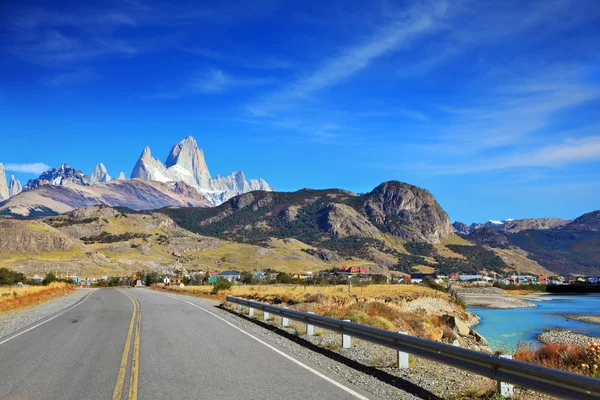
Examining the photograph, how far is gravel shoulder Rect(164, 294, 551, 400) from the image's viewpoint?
345 inches

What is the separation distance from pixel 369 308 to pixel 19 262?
14411cm

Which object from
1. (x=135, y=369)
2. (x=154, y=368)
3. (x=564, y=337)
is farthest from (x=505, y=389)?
(x=564, y=337)

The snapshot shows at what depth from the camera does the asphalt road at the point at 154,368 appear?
8281mm

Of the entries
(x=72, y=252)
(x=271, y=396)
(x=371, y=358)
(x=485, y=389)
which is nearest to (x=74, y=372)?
(x=271, y=396)

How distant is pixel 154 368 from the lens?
33.7 ft

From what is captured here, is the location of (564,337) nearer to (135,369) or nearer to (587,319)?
(587,319)

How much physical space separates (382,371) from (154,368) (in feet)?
16.2

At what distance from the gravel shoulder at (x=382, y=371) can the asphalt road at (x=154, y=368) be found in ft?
1.82

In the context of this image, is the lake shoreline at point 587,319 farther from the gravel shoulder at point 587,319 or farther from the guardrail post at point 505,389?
the guardrail post at point 505,389

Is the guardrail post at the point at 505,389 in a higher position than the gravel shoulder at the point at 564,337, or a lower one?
higher

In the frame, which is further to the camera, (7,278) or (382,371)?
(7,278)

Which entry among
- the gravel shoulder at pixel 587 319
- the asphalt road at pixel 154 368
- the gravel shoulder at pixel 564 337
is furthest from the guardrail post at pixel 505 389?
the gravel shoulder at pixel 587 319

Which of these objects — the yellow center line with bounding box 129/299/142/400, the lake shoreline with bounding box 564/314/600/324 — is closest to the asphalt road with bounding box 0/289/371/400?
the yellow center line with bounding box 129/299/142/400

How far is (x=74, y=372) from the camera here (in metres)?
9.83
